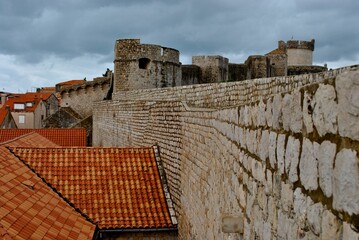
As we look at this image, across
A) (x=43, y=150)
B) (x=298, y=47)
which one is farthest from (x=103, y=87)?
(x=43, y=150)

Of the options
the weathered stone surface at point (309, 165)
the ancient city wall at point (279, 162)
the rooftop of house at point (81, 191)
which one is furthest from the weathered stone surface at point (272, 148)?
the rooftop of house at point (81, 191)

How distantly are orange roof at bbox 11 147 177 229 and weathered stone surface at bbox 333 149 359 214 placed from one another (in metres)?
7.41

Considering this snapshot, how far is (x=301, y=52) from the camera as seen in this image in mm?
39719

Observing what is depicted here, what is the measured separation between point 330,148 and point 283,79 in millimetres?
3944

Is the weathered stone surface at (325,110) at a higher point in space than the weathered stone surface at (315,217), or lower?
higher

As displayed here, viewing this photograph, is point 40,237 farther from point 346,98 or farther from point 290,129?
point 346,98

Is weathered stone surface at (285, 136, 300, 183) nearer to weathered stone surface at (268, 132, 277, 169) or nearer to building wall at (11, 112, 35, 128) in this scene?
weathered stone surface at (268, 132, 277, 169)

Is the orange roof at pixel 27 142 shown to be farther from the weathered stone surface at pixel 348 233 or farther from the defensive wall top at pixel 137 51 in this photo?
the weathered stone surface at pixel 348 233

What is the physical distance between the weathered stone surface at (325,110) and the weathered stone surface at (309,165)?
106 millimetres

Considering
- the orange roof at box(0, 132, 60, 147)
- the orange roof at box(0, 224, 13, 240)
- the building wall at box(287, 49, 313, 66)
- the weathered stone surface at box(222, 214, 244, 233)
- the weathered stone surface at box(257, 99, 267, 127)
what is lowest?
the orange roof at box(0, 224, 13, 240)

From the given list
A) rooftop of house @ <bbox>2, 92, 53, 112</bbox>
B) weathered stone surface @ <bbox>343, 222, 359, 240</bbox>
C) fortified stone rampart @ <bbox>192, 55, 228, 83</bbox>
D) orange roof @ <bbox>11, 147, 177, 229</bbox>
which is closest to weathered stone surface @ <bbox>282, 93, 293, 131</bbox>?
weathered stone surface @ <bbox>343, 222, 359, 240</bbox>

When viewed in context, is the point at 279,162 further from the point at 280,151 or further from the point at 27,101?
the point at 27,101

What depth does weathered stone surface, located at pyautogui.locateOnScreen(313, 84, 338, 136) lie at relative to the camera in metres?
1.73

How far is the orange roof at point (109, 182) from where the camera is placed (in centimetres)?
909
